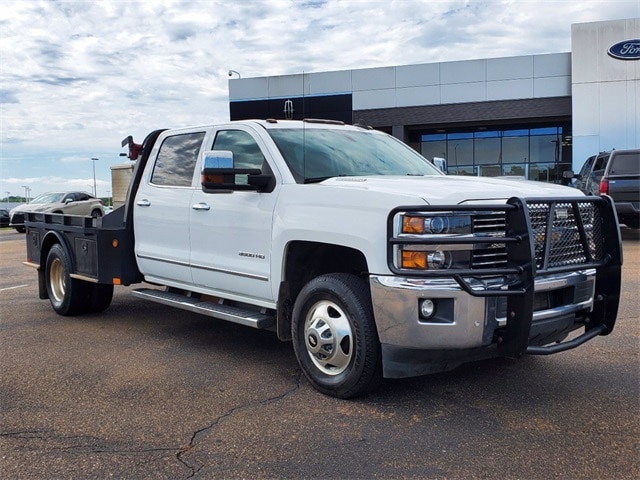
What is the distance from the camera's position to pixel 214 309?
5293 mm

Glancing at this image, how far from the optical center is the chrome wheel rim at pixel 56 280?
7.49m

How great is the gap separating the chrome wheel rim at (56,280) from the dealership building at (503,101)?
18781 mm

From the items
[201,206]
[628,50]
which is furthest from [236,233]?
[628,50]

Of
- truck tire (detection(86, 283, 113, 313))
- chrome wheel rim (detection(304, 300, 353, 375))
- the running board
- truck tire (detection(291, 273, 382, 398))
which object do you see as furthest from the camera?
truck tire (detection(86, 283, 113, 313))

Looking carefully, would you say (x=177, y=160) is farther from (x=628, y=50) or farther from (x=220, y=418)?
(x=628, y=50)

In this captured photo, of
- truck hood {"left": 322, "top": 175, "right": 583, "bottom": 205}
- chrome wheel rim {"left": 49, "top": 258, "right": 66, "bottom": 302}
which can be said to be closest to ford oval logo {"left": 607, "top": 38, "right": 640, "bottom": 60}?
truck hood {"left": 322, "top": 175, "right": 583, "bottom": 205}

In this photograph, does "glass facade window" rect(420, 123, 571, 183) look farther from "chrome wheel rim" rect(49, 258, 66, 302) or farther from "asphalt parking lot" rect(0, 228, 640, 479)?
"asphalt parking lot" rect(0, 228, 640, 479)

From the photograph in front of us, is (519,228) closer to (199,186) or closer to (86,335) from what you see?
(199,186)

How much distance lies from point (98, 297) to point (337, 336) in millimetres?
4156

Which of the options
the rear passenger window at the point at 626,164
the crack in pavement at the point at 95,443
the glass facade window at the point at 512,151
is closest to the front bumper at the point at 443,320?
the crack in pavement at the point at 95,443

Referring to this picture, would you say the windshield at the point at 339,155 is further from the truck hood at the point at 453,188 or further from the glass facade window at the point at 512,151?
the glass facade window at the point at 512,151

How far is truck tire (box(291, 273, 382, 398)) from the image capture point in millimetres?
4121

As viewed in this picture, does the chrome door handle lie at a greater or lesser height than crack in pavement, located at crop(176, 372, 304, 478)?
greater

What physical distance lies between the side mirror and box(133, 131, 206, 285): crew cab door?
936 mm
